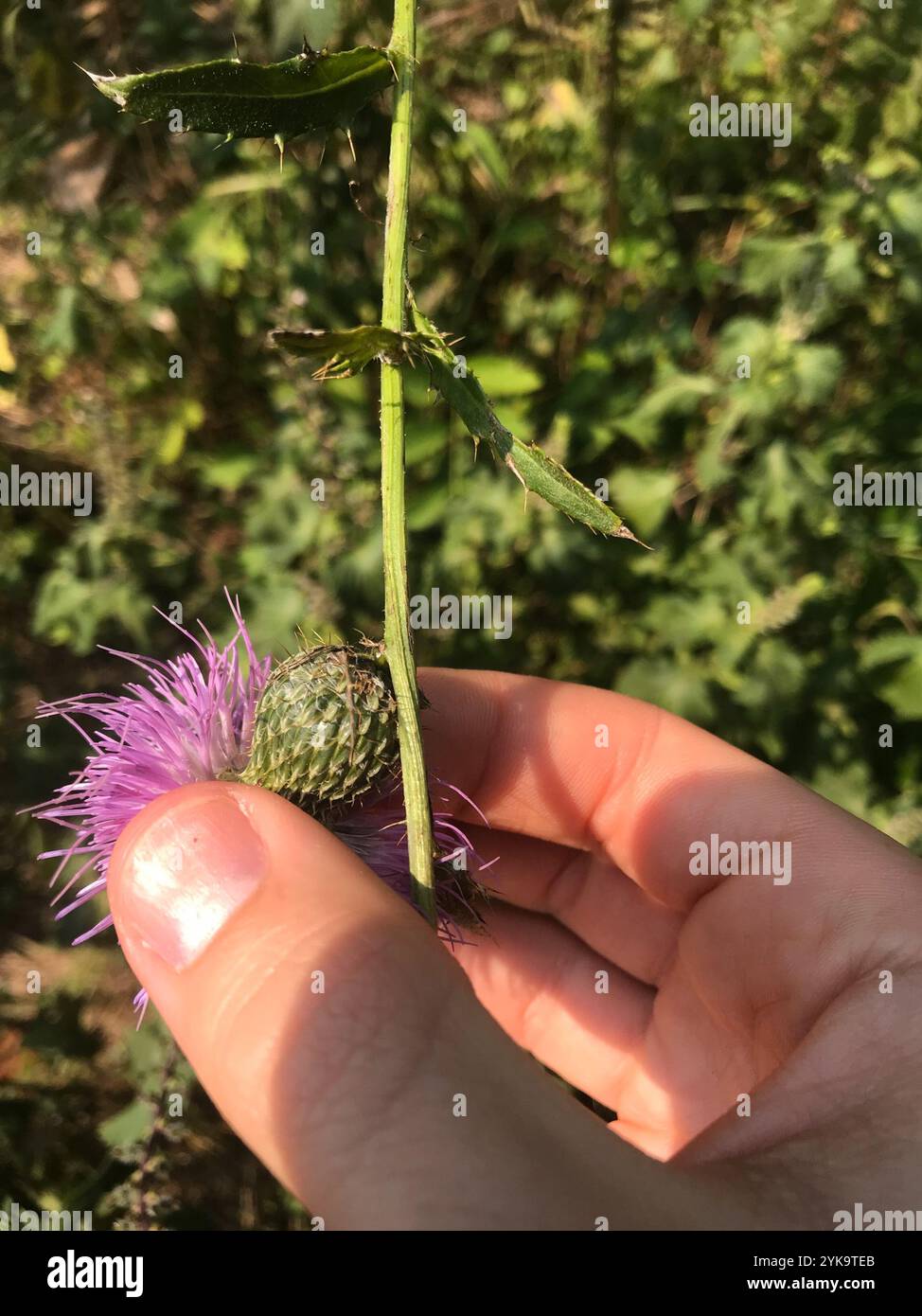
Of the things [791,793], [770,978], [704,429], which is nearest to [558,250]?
[704,429]

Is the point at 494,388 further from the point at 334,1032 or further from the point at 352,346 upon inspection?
the point at 334,1032

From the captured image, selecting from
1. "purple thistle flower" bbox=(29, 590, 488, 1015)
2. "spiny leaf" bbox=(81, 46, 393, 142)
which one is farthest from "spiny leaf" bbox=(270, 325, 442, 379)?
"purple thistle flower" bbox=(29, 590, 488, 1015)

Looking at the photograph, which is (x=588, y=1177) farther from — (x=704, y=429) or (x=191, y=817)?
(x=704, y=429)

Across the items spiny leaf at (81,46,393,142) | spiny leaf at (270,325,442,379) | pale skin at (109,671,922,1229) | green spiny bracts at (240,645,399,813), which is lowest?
pale skin at (109,671,922,1229)

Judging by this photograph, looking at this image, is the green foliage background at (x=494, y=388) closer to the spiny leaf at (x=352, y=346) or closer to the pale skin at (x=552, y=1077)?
the pale skin at (x=552, y=1077)

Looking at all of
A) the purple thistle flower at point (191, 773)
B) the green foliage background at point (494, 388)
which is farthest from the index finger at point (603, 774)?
the purple thistle flower at point (191, 773)

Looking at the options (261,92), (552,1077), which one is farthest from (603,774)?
(261,92)

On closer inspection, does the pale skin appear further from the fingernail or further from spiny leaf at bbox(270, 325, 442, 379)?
spiny leaf at bbox(270, 325, 442, 379)
